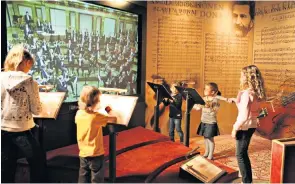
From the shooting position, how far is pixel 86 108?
2920 mm

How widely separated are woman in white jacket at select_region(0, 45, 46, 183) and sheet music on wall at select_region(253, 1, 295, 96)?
4667 mm

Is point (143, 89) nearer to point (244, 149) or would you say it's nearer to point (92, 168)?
point (244, 149)

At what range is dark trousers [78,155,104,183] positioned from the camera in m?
2.93

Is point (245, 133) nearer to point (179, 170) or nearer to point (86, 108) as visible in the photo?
point (179, 170)

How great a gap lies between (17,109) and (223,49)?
4679 mm

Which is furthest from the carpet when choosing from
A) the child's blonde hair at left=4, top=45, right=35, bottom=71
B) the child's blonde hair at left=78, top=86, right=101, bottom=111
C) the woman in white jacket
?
the child's blonde hair at left=4, top=45, right=35, bottom=71

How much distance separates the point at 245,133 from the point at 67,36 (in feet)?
8.83

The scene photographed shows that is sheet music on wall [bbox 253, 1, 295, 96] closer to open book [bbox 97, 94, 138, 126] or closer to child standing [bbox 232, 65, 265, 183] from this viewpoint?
child standing [bbox 232, 65, 265, 183]

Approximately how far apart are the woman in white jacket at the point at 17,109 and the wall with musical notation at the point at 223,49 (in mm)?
2966

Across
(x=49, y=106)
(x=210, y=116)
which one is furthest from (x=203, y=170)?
(x=49, y=106)

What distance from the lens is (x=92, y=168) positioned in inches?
116

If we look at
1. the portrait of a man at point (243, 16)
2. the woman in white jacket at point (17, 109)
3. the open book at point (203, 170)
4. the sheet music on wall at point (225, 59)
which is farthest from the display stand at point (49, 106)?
the portrait of a man at point (243, 16)

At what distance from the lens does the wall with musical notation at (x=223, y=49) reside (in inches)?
224

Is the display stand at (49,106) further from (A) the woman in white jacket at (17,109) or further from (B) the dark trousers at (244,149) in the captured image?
(B) the dark trousers at (244,149)
